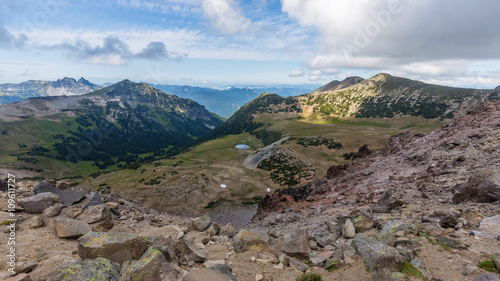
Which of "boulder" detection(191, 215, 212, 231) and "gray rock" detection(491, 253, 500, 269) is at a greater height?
"gray rock" detection(491, 253, 500, 269)

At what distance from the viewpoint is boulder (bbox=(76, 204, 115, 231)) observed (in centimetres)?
1330

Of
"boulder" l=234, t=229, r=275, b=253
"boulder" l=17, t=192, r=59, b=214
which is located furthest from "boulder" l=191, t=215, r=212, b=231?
"boulder" l=17, t=192, r=59, b=214

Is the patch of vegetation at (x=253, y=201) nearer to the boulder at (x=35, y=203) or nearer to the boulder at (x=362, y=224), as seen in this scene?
the boulder at (x=362, y=224)

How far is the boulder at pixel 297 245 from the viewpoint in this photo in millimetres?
11305

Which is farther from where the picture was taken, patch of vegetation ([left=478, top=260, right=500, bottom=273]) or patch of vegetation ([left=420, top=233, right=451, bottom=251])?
patch of vegetation ([left=420, top=233, right=451, bottom=251])

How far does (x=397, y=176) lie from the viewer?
25.8m

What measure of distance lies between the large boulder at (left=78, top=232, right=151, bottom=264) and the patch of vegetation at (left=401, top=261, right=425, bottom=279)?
10846 mm

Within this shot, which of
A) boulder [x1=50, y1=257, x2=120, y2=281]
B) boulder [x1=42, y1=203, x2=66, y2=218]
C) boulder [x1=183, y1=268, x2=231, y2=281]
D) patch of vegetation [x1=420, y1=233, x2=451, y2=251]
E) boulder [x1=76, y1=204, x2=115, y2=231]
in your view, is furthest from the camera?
boulder [x1=76, y1=204, x2=115, y2=231]

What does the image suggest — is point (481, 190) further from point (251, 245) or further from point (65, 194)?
point (65, 194)

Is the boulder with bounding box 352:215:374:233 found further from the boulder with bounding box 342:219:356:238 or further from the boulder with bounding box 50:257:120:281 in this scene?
the boulder with bounding box 50:257:120:281

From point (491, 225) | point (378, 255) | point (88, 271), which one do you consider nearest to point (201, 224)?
point (88, 271)

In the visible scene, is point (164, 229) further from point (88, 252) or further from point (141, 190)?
point (141, 190)

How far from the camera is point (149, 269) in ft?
25.7

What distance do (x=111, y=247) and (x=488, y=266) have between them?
14.3 meters
